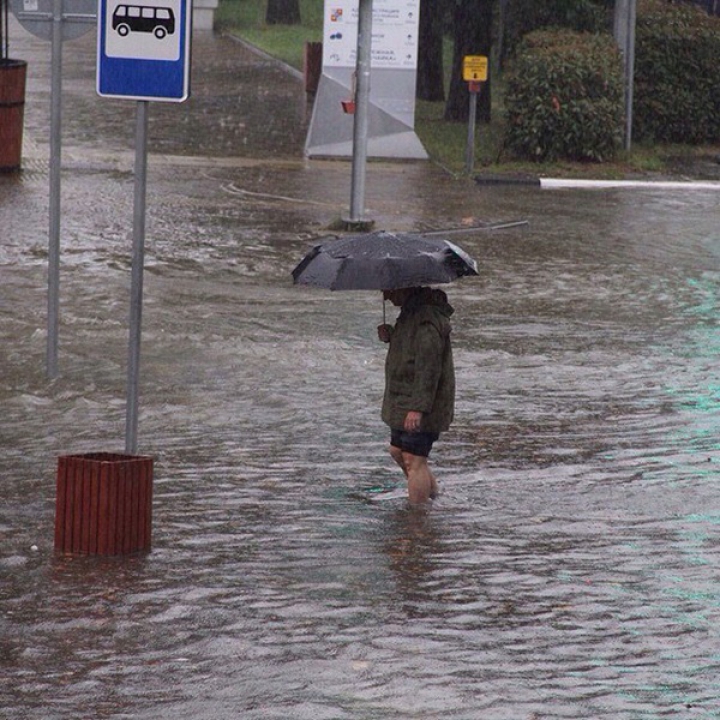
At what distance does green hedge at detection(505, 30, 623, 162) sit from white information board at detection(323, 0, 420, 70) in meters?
1.79

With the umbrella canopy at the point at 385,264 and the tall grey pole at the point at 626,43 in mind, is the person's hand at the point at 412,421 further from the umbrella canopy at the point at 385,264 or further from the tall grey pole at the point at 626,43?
the tall grey pole at the point at 626,43

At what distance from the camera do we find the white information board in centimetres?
2214

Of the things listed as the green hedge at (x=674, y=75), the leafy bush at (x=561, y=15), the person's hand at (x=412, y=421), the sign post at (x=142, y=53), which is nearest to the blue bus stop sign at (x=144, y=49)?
the sign post at (x=142, y=53)

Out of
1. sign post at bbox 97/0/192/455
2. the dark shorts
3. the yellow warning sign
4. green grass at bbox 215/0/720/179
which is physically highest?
the yellow warning sign

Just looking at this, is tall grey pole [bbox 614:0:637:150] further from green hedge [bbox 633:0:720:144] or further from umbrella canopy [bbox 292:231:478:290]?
umbrella canopy [bbox 292:231:478:290]

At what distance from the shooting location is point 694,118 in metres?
26.8

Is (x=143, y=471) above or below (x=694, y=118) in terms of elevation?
below

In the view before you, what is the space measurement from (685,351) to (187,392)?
370 centimetres

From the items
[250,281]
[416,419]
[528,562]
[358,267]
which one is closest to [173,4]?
[358,267]

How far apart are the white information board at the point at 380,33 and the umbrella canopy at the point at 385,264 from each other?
47.5 feet

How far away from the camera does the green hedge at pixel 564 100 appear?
76.3 ft

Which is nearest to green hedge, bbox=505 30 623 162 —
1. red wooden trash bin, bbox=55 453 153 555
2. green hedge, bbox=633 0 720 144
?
green hedge, bbox=633 0 720 144

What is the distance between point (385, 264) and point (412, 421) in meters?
0.75

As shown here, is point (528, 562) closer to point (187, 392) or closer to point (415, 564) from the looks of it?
point (415, 564)
